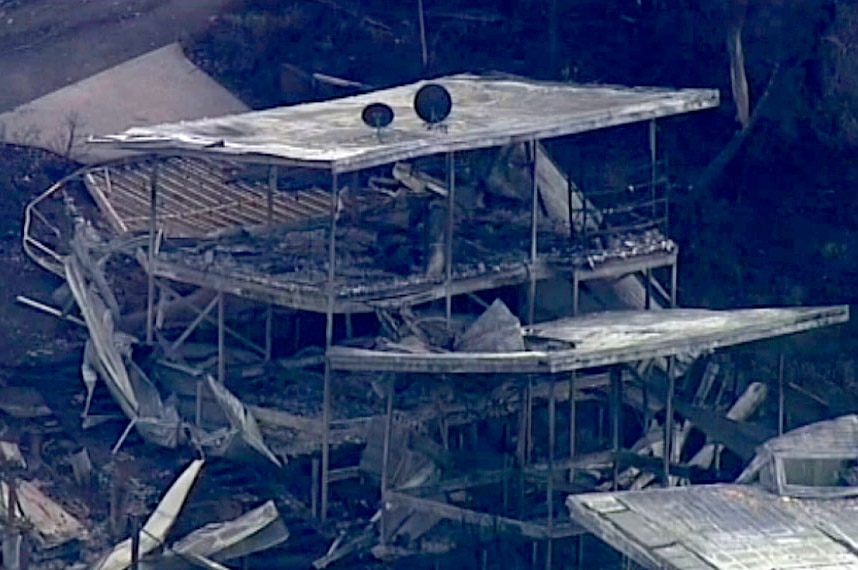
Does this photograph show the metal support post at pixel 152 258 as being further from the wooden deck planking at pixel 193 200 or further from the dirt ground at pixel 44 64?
the dirt ground at pixel 44 64

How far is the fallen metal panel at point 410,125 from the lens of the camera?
29641 mm

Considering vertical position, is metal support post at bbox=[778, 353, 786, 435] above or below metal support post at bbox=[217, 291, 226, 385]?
below

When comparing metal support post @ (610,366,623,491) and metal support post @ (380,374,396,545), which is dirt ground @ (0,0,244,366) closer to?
metal support post @ (380,374,396,545)

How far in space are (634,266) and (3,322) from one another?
28.4 ft

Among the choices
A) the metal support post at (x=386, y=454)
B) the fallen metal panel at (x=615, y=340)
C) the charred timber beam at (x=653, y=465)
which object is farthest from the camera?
the charred timber beam at (x=653, y=465)

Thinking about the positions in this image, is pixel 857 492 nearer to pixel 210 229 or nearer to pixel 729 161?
pixel 210 229

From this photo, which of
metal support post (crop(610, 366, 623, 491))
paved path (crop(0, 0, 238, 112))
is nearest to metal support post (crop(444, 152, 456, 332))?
metal support post (crop(610, 366, 623, 491))

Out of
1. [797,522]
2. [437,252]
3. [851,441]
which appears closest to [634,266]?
[437,252]

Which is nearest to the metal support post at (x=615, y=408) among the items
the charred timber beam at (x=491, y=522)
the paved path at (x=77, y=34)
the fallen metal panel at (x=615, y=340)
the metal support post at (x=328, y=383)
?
the fallen metal panel at (x=615, y=340)

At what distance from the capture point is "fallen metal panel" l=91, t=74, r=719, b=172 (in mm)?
29641

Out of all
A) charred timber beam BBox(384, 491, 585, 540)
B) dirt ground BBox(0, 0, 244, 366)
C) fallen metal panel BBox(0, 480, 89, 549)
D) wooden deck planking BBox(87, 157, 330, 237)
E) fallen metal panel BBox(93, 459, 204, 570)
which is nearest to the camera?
fallen metal panel BBox(93, 459, 204, 570)

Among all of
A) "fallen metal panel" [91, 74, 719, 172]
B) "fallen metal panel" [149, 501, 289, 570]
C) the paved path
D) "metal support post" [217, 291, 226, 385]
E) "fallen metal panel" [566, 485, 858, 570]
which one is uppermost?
the paved path

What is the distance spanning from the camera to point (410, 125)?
31.6m

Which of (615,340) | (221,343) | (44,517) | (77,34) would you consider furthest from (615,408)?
(77,34)
